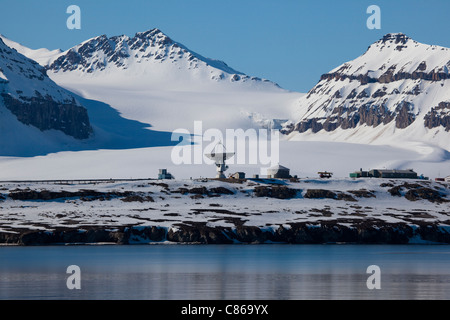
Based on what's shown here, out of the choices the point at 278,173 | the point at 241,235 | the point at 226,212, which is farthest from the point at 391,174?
the point at 241,235

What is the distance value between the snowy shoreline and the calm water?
7.27 metres

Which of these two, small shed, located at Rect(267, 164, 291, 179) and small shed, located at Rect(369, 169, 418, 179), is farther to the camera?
small shed, located at Rect(369, 169, 418, 179)

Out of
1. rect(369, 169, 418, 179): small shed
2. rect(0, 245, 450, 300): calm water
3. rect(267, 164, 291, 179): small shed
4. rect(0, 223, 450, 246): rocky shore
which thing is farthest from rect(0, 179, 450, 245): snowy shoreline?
rect(369, 169, 418, 179): small shed

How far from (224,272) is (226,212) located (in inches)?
2499

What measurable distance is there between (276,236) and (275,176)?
178 feet

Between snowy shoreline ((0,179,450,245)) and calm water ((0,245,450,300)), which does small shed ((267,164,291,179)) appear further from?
calm water ((0,245,450,300))

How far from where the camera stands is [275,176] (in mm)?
195000

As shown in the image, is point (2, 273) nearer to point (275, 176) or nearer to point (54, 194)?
point (54, 194)

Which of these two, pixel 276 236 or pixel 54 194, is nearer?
pixel 276 236

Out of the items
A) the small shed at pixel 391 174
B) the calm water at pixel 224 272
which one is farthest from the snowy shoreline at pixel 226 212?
the small shed at pixel 391 174

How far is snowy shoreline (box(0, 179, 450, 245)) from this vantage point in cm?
13962

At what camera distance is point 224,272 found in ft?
299
